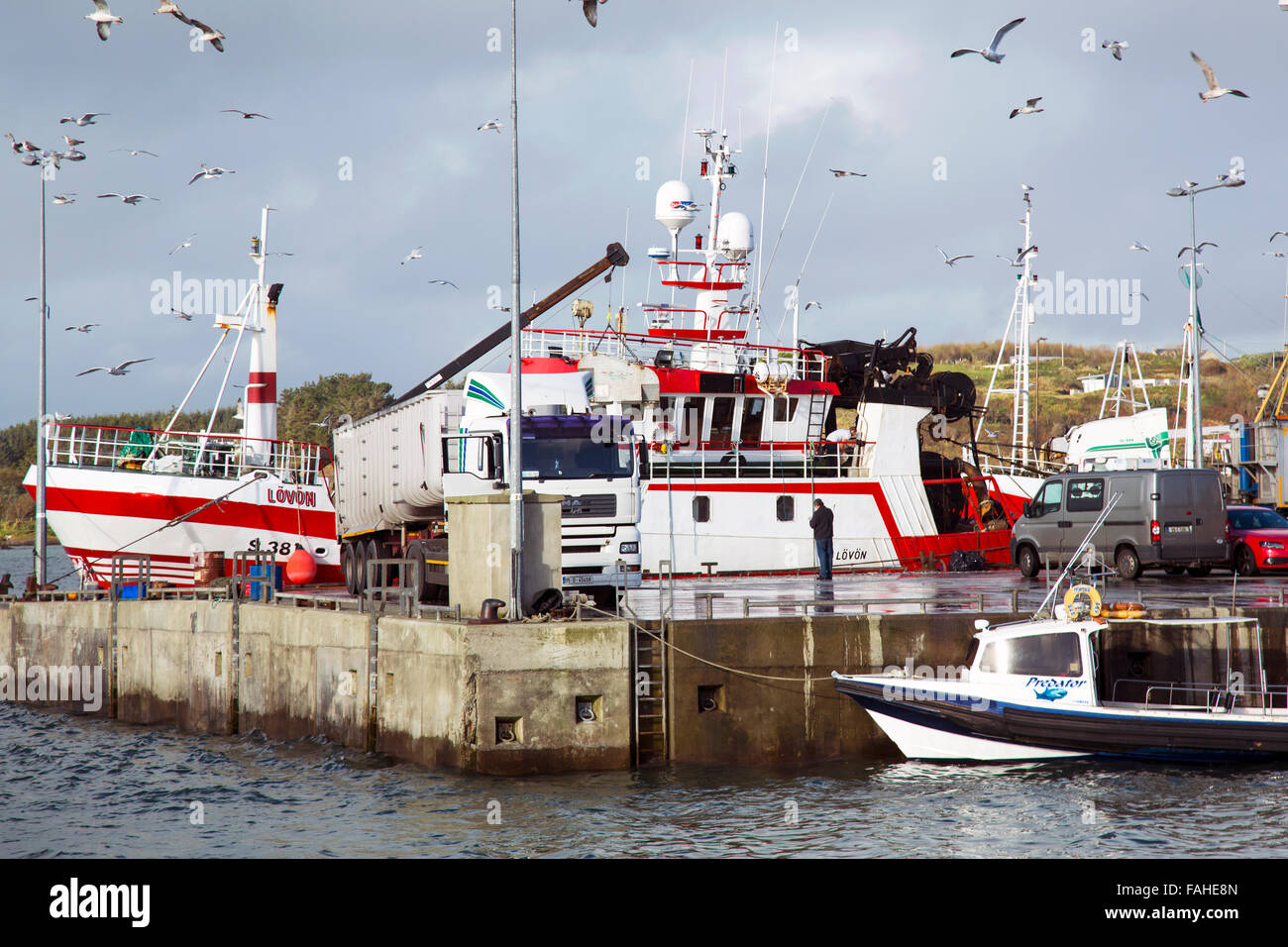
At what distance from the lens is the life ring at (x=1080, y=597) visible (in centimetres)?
1647

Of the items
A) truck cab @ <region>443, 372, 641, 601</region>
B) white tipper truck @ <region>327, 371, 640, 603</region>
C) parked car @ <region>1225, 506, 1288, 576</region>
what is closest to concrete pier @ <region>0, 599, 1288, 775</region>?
white tipper truck @ <region>327, 371, 640, 603</region>

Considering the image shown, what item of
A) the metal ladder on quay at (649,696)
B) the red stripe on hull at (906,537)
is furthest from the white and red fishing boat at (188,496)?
the metal ladder on quay at (649,696)

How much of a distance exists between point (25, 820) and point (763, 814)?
9.85 metres

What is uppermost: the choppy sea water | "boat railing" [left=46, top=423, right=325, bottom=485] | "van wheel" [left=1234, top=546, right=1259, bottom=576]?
"boat railing" [left=46, top=423, right=325, bottom=485]

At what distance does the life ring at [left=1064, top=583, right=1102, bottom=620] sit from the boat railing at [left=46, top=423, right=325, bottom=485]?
77.4 ft

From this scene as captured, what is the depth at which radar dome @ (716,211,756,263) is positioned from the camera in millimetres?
36531

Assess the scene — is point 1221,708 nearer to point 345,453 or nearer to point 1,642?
point 345,453

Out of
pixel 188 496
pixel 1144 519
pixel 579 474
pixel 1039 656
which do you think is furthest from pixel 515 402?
pixel 188 496

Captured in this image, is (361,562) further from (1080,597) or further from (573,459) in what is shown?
(1080,597)

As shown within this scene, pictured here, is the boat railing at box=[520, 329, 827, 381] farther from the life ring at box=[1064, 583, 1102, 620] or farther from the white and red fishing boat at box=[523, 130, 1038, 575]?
the life ring at box=[1064, 583, 1102, 620]

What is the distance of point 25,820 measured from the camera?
54.3 feet

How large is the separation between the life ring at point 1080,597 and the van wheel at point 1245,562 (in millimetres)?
12612

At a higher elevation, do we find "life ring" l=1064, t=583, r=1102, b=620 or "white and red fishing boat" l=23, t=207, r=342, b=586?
"white and red fishing boat" l=23, t=207, r=342, b=586

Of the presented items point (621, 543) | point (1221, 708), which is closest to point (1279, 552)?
point (1221, 708)
